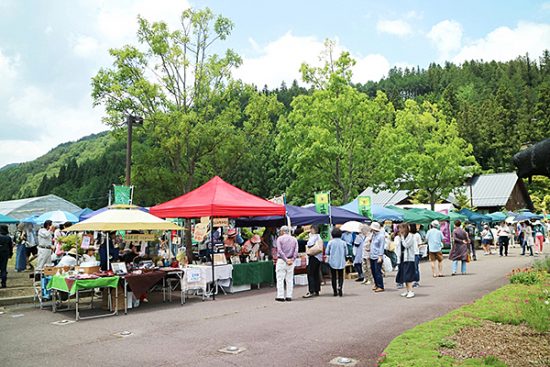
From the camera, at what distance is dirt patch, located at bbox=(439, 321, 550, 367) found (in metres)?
5.40

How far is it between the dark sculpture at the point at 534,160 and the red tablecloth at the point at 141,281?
8348 millimetres

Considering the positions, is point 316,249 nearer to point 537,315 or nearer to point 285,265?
point 285,265

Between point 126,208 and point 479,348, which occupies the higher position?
point 126,208

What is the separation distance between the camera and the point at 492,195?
150 feet

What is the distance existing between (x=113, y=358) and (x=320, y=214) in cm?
978

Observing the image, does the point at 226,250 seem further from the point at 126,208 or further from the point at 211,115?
the point at 211,115

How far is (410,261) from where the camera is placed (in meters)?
11.0

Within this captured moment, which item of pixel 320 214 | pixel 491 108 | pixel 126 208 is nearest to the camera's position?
pixel 126 208

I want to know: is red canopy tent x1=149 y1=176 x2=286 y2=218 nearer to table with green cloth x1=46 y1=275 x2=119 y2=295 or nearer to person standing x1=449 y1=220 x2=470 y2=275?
table with green cloth x1=46 y1=275 x2=119 y2=295

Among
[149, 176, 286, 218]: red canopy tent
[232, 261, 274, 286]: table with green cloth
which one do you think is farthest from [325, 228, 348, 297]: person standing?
[232, 261, 274, 286]: table with green cloth

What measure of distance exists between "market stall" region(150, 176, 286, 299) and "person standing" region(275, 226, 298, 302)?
1592 millimetres

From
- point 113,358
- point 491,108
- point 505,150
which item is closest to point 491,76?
point 491,108

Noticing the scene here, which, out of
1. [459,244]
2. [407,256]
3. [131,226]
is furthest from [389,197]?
[131,226]

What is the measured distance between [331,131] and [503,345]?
72.0ft
